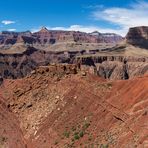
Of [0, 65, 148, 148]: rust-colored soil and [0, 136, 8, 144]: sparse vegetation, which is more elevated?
[0, 65, 148, 148]: rust-colored soil

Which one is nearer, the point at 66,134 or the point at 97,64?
the point at 66,134

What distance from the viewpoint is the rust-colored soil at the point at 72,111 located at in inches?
1465

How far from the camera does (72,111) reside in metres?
47.2

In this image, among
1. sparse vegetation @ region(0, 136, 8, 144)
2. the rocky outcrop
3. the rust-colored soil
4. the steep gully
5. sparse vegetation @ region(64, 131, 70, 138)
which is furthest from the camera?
the steep gully

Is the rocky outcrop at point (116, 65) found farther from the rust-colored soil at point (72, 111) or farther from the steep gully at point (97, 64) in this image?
the rust-colored soil at point (72, 111)

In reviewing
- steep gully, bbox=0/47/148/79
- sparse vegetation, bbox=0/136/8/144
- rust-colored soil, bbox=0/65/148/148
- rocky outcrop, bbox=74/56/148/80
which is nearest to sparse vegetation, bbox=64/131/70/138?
rust-colored soil, bbox=0/65/148/148

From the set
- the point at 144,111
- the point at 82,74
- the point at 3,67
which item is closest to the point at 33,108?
the point at 82,74

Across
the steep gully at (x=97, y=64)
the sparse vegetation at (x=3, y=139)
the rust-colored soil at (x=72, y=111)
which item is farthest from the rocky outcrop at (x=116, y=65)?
the sparse vegetation at (x=3, y=139)

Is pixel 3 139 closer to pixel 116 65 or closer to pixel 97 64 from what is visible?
pixel 116 65

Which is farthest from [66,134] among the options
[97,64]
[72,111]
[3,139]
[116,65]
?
[97,64]

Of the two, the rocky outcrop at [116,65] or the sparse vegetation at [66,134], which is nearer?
the sparse vegetation at [66,134]

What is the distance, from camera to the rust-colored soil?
37219mm

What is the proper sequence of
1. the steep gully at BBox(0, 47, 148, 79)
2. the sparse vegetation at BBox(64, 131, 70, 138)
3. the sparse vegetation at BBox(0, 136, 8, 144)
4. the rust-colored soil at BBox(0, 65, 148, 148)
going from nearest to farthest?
the rust-colored soil at BBox(0, 65, 148, 148) < the sparse vegetation at BBox(64, 131, 70, 138) < the sparse vegetation at BBox(0, 136, 8, 144) < the steep gully at BBox(0, 47, 148, 79)

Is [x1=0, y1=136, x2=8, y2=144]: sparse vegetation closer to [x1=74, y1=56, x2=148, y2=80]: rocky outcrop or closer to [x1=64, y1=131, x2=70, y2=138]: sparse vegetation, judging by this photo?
Answer: [x1=64, y1=131, x2=70, y2=138]: sparse vegetation
